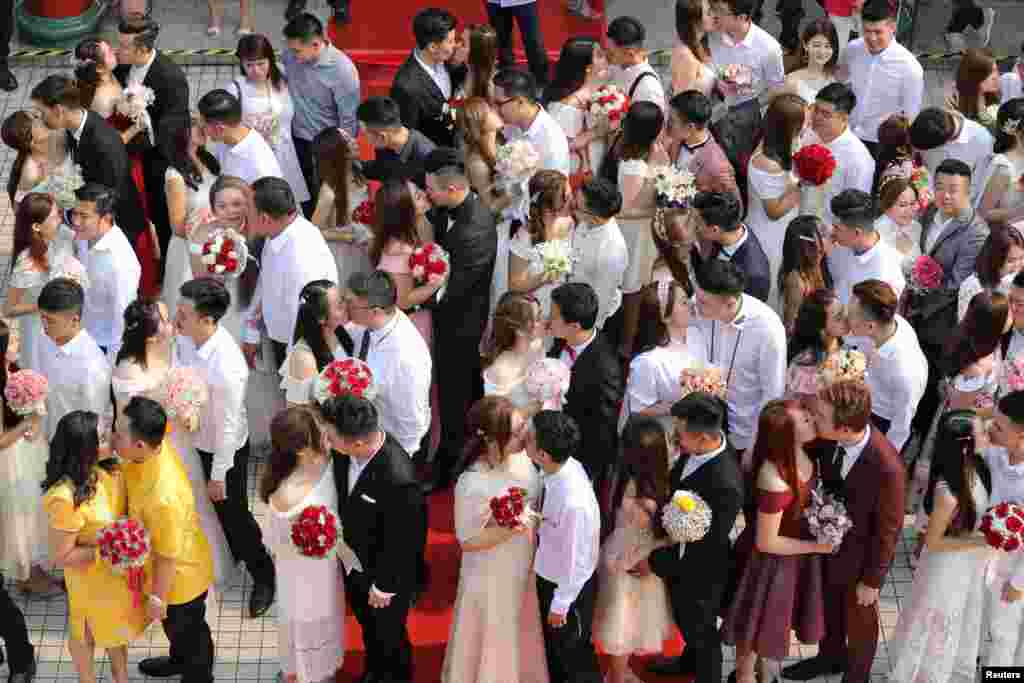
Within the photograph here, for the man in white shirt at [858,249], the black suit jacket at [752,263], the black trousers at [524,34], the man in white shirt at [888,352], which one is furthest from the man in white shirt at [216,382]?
the black trousers at [524,34]

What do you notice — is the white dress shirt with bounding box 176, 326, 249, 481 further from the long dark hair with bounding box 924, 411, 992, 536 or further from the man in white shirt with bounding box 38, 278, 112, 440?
the long dark hair with bounding box 924, 411, 992, 536

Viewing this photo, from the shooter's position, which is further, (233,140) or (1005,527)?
(233,140)

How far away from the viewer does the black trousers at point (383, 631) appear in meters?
7.09

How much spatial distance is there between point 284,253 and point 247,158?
112 centimetres

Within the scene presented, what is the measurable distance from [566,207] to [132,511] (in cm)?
286

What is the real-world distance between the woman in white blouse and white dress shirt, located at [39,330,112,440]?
0.88m

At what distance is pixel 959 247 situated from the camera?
8461 mm

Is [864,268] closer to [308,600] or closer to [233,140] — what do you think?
[308,600]

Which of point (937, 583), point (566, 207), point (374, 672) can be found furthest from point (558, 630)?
point (566, 207)

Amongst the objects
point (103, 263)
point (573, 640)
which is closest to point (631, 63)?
point (103, 263)

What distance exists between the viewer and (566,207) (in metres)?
8.30

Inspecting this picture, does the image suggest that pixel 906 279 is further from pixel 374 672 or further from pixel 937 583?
pixel 374 672


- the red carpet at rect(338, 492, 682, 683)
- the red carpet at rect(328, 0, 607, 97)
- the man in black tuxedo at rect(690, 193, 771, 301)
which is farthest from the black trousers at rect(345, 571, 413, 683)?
the red carpet at rect(328, 0, 607, 97)

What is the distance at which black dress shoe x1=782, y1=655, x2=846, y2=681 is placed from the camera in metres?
7.59
